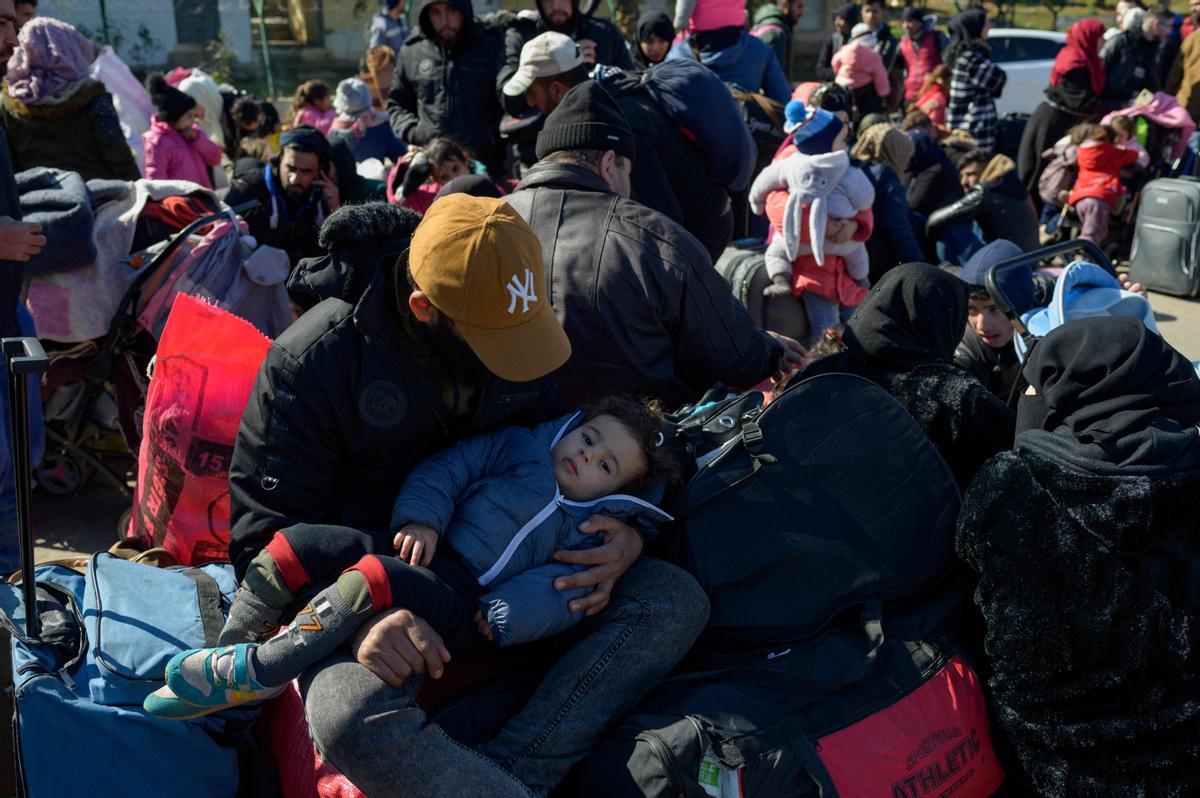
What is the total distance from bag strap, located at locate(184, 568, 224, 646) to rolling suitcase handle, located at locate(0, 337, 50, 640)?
356 millimetres

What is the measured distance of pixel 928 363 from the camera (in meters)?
3.05

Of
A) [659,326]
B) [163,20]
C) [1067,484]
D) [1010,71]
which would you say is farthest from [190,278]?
[163,20]

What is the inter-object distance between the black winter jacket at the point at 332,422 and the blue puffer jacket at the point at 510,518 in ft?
0.40

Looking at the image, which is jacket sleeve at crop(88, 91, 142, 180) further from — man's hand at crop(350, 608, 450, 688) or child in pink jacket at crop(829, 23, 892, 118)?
child in pink jacket at crop(829, 23, 892, 118)

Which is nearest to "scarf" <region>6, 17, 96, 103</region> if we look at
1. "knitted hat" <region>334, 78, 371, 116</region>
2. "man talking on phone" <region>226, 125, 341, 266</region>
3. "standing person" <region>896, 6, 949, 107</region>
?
"man talking on phone" <region>226, 125, 341, 266</region>

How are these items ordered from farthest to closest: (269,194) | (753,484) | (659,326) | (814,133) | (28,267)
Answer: (269,194) < (814,133) < (28,267) < (659,326) < (753,484)

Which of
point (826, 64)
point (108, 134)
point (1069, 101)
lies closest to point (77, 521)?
point (108, 134)

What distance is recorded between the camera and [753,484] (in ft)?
8.89

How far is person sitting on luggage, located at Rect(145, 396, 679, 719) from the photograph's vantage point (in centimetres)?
218

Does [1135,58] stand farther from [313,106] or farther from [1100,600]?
[1100,600]

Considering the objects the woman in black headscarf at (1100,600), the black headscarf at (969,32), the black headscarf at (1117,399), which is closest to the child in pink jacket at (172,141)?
the black headscarf at (1117,399)

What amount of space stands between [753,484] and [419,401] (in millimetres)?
829

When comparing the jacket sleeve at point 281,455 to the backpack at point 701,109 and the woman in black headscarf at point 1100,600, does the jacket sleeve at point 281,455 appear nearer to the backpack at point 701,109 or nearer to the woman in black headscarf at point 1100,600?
the woman in black headscarf at point 1100,600

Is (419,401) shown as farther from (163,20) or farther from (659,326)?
(163,20)
